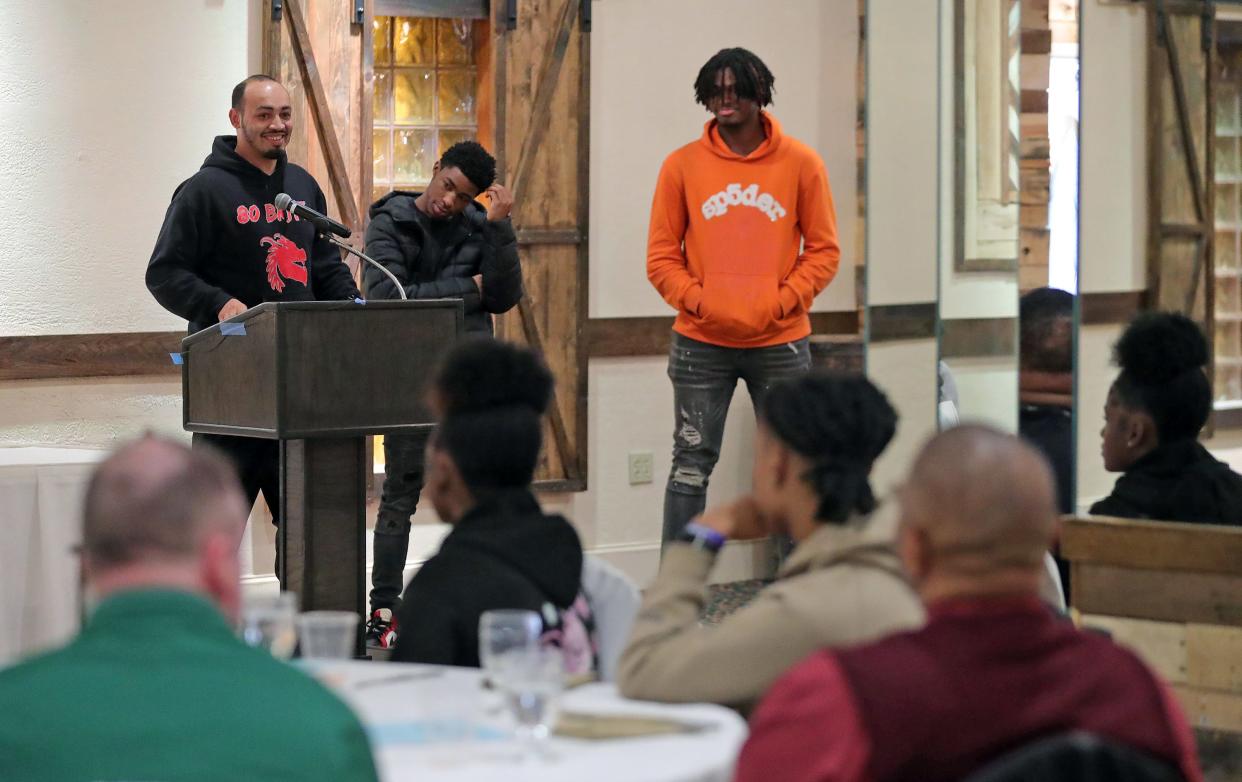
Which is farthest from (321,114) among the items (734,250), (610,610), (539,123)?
(610,610)

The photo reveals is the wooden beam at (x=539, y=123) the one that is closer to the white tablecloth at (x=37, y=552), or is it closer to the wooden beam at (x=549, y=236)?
the wooden beam at (x=549, y=236)

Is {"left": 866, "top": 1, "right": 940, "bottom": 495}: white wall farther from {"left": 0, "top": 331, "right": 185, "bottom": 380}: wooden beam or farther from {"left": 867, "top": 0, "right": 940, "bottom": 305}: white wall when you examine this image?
{"left": 0, "top": 331, "right": 185, "bottom": 380}: wooden beam

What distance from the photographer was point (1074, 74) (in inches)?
167

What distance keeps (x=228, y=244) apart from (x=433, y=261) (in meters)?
0.73

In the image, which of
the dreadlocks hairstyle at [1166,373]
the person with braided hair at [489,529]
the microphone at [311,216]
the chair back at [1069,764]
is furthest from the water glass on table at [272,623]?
the dreadlocks hairstyle at [1166,373]

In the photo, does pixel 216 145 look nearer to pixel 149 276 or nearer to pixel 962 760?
pixel 149 276

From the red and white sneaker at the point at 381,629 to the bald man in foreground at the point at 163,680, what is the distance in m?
3.29

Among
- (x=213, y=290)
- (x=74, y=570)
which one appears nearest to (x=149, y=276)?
(x=213, y=290)

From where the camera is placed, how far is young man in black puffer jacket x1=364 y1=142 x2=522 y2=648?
4.97 metres

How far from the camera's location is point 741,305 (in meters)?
5.44

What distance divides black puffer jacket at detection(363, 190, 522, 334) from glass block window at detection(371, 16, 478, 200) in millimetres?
1587

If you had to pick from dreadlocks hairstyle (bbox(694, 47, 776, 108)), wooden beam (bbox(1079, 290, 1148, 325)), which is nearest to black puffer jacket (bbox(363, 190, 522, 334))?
dreadlocks hairstyle (bbox(694, 47, 776, 108))

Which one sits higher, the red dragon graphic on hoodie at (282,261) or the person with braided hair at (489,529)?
the red dragon graphic on hoodie at (282,261)

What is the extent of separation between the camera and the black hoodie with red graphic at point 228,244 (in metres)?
4.61
